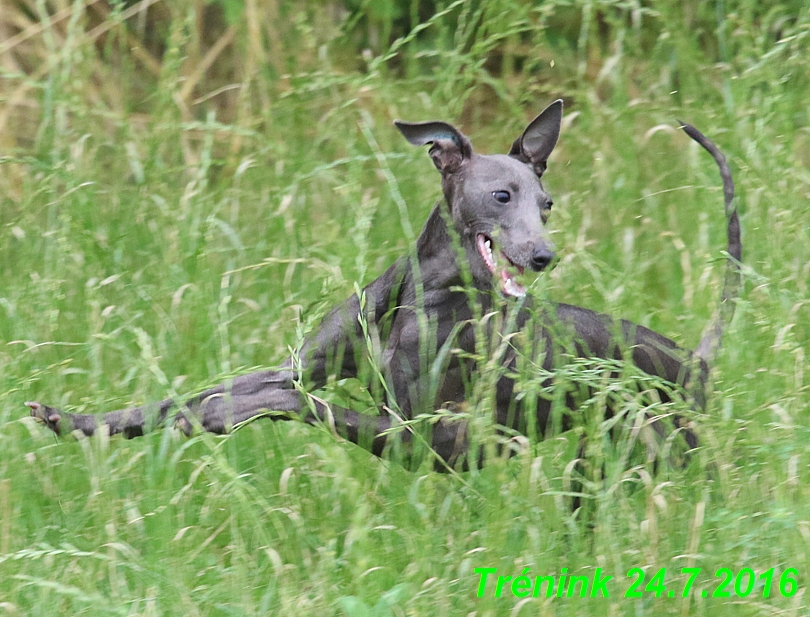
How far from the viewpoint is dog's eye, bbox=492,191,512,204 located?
3754mm

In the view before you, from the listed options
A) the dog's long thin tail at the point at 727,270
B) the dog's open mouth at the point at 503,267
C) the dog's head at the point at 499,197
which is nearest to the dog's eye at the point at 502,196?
the dog's head at the point at 499,197

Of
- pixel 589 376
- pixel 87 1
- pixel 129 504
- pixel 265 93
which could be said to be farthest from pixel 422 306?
pixel 87 1

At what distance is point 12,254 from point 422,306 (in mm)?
2001

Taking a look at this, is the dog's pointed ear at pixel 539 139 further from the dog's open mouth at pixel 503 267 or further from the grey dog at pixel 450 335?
the dog's open mouth at pixel 503 267

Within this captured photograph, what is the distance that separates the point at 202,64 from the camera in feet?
22.3

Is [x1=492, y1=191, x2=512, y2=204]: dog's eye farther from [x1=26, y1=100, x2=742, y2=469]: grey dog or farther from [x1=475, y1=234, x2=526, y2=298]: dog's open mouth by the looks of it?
[x1=475, y1=234, x2=526, y2=298]: dog's open mouth

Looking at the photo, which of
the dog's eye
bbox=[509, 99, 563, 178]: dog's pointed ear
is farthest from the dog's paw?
bbox=[509, 99, 563, 178]: dog's pointed ear

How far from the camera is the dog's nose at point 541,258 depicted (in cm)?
355

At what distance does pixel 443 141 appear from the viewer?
391 cm

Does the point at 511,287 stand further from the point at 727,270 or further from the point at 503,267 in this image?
the point at 727,270

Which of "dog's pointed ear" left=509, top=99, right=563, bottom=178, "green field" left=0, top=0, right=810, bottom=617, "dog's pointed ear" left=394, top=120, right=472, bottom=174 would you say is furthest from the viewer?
"dog's pointed ear" left=509, top=99, right=563, bottom=178

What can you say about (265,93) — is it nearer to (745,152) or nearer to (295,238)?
(295,238)

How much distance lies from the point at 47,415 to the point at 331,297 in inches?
34.2

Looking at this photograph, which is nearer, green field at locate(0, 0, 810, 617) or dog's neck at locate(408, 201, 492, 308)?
green field at locate(0, 0, 810, 617)
